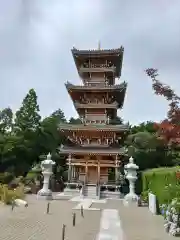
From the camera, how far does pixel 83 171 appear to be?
91.9 ft

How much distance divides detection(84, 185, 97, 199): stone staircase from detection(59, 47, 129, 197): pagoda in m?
0.09

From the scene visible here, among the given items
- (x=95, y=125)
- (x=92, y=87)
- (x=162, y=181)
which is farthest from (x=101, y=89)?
(x=162, y=181)

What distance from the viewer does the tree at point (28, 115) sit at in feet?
142

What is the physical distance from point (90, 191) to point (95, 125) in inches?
255

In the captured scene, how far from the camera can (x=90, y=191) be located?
2423cm

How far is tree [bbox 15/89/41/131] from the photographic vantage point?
43.4 meters

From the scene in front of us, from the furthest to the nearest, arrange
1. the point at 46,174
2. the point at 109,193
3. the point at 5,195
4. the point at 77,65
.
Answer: the point at 77,65 < the point at 109,193 < the point at 46,174 < the point at 5,195

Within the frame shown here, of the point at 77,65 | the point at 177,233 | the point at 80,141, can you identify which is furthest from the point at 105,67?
the point at 177,233

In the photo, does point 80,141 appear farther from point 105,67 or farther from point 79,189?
point 105,67

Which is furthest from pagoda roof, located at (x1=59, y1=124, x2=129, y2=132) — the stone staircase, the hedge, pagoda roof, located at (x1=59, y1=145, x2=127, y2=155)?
the hedge

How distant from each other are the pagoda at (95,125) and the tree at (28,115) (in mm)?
→ 15755

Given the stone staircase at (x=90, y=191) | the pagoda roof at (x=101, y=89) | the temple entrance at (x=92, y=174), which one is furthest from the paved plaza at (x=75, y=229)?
the pagoda roof at (x=101, y=89)

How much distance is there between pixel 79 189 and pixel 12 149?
1429cm

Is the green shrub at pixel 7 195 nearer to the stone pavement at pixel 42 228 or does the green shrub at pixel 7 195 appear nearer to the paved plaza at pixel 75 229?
the stone pavement at pixel 42 228
